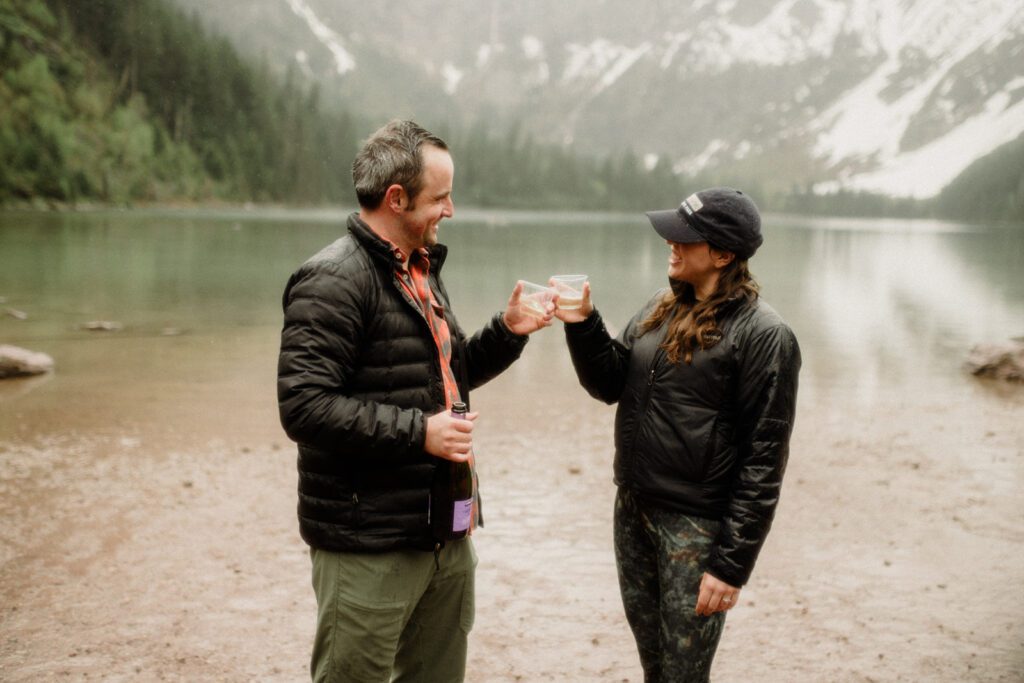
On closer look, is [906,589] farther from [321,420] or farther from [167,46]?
[167,46]

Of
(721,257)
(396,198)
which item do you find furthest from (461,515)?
(721,257)

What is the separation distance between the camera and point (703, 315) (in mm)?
3598

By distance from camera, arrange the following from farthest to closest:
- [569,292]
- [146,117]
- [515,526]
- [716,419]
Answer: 1. [146,117]
2. [515,526]
3. [569,292]
4. [716,419]

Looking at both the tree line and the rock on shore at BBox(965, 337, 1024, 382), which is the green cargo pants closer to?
the rock on shore at BBox(965, 337, 1024, 382)

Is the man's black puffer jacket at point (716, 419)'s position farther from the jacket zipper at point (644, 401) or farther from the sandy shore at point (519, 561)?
the sandy shore at point (519, 561)

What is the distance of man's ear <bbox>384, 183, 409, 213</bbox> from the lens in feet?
10.6

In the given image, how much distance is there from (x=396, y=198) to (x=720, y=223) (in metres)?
1.27

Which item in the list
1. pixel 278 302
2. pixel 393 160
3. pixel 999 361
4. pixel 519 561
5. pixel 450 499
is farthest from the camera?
pixel 278 302

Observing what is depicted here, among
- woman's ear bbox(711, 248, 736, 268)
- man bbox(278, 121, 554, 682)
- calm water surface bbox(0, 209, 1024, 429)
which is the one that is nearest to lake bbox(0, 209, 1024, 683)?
calm water surface bbox(0, 209, 1024, 429)

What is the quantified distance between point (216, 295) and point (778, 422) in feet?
93.2

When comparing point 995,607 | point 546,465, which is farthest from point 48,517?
point 995,607

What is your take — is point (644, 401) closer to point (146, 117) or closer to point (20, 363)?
point (20, 363)

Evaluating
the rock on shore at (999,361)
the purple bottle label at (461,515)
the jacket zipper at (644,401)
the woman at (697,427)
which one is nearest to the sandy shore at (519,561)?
the woman at (697,427)

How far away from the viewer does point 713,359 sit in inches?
140
